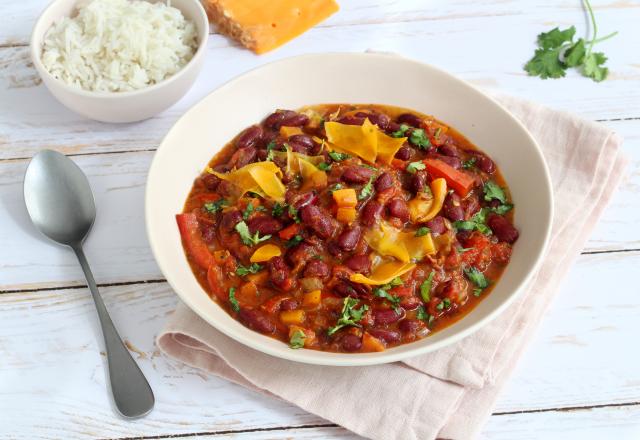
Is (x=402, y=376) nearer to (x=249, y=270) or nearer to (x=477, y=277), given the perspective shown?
(x=477, y=277)

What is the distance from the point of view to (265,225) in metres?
3.74

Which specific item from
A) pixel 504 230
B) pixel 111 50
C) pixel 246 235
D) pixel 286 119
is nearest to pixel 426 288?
pixel 504 230

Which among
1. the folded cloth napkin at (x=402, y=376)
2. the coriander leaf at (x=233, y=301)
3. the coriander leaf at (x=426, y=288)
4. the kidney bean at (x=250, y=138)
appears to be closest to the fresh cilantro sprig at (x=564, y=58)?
the folded cloth napkin at (x=402, y=376)

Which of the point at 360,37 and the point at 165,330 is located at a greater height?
the point at 360,37

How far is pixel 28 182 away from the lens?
171 inches

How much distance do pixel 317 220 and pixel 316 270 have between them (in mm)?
250

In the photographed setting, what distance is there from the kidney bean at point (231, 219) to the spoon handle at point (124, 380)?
786 mm

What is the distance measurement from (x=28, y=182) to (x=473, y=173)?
8.67ft

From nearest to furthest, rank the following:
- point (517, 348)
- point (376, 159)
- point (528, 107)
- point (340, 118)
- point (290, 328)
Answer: point (290, 328), point (517, 348), point (376, 159), point (340, 118), point (528, 107)

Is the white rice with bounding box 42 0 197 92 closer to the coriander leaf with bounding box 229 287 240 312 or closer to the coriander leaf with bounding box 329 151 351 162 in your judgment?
the coriander leaf with bounding box 329 151 351 162

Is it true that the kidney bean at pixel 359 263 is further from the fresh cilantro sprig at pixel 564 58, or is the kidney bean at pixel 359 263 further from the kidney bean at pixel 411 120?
the fresh cilantro sprig at pixel 564 58

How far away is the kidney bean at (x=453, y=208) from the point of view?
12.7 feet

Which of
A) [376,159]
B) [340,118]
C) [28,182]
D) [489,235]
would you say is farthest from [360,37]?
[28,182]

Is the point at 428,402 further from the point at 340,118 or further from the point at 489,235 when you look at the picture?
the point at 340,118
